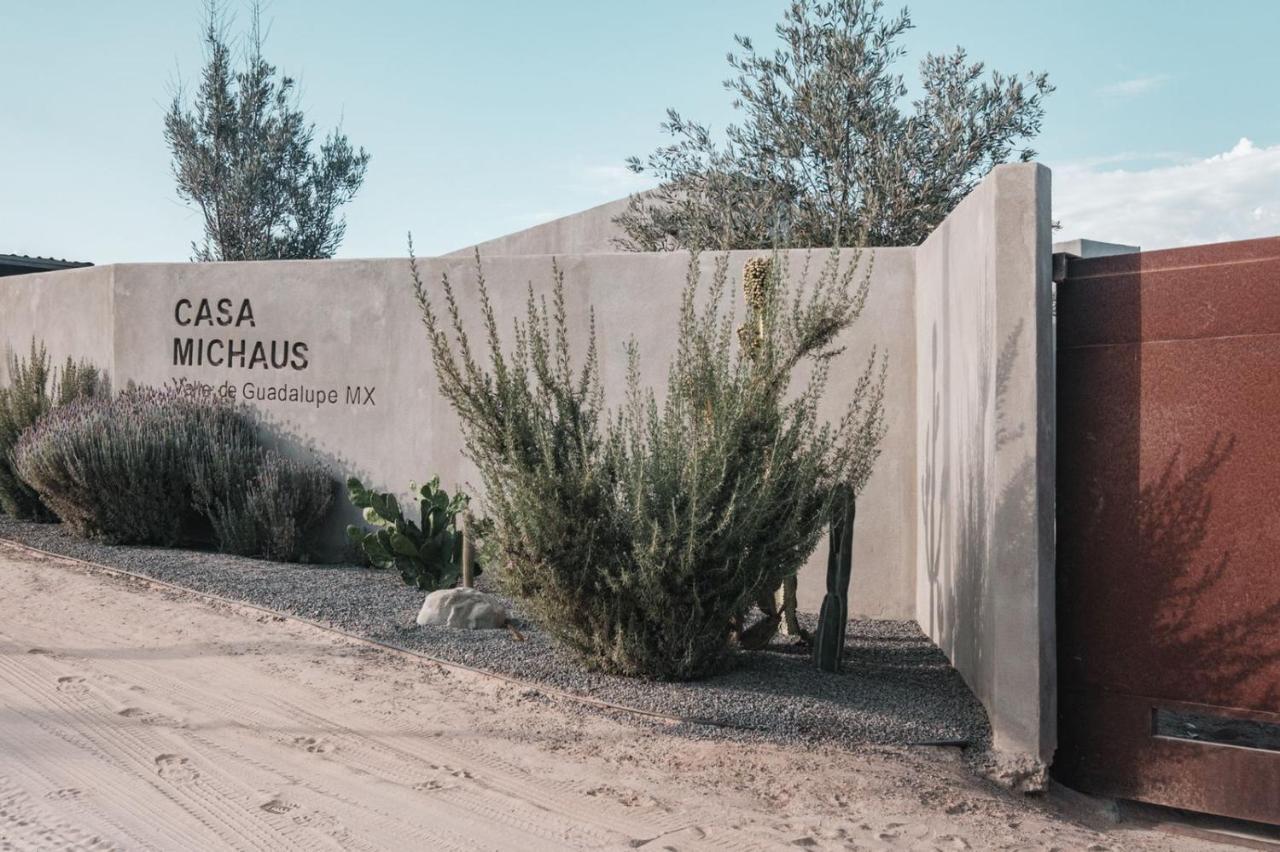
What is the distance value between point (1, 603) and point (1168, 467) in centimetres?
716

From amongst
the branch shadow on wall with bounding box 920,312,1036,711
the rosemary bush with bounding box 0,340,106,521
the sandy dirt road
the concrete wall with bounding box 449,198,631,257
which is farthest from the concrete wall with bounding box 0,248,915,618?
the concrete wall with bounding box 449,198,631,257

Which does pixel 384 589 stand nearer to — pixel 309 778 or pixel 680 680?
pixel 680 680

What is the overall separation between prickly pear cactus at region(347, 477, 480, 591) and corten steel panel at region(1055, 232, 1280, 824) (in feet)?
15.6

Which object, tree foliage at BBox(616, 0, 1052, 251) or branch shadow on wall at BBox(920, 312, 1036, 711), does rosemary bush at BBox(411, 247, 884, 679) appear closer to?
branch shadow on wall at BBox(920, 312, 1036, 711)

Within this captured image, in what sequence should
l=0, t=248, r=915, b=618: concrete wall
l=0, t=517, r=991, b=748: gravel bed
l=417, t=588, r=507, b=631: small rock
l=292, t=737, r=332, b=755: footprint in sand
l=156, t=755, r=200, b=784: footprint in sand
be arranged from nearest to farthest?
l=156, t=755, r=200, b=784: footprint in sand
l=292, t=737, r=332, b=755: footprint in sand
l=0, t=517, r=991, b=748: gravel bed
l=417, t=588, r=507, b=631: small rock
l=0, t=248, r=915, b=618: concrete wall

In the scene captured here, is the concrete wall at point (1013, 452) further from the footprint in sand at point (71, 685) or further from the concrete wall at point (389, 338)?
the footprint in sand at point (71, 685)

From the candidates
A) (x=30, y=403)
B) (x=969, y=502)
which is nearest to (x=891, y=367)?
(x=969, y=502)

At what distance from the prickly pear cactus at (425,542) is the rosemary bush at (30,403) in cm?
464

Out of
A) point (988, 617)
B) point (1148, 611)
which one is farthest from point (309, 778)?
point (1148, 611)

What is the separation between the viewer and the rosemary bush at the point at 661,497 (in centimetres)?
584

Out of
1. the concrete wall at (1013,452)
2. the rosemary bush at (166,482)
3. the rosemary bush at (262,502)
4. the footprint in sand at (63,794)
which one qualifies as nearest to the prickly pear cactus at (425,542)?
the rosemary bush at (262,502)

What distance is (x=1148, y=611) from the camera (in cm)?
516

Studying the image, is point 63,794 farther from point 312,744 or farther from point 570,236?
point 570,236

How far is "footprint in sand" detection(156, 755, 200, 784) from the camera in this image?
4683 millimetres
